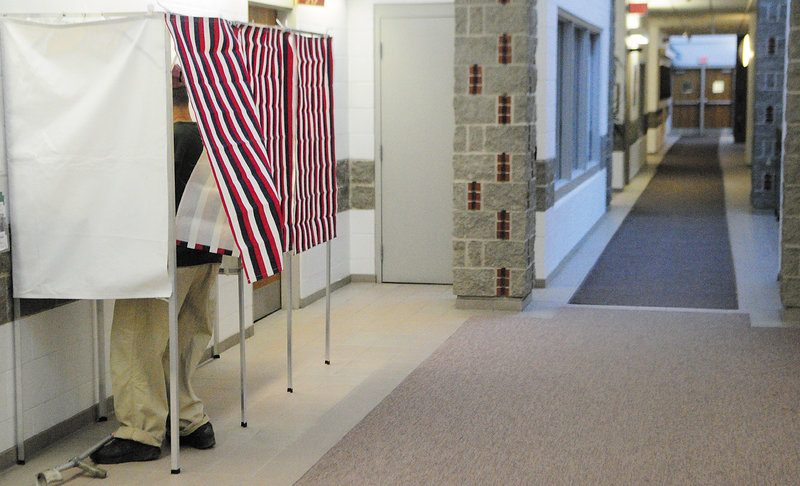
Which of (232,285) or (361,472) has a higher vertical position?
(232,285)

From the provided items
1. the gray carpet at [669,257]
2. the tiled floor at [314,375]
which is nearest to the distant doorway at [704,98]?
the gray carpet at [669,257]

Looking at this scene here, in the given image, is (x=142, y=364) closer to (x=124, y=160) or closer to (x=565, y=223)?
(x=124, y=160)

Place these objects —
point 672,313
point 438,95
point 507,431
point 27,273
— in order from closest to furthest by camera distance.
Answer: point 27,273 → point 507,431 → point 672,313 → point 438,95

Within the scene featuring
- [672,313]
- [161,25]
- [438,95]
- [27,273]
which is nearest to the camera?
[161,25]

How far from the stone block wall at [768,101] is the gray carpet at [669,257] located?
61cm

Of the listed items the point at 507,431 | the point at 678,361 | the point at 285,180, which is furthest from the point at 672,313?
the point at 285,180

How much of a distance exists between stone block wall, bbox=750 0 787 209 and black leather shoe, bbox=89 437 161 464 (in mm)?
10340

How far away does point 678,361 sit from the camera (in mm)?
5699

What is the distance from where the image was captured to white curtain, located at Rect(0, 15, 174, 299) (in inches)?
151

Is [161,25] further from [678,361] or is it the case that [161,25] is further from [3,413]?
[678,361]

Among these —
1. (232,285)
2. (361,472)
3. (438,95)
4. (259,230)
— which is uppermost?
(438,95)

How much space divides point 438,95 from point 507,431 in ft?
13.2

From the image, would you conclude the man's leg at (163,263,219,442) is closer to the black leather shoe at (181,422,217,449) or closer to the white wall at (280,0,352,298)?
the black leather shoe at (181,422,217,449)

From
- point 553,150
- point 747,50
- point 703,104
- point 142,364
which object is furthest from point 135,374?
point 703,104
